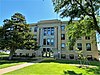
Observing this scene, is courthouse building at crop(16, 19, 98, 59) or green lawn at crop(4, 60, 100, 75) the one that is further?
courthouse building at crop(16, 19, 98, 59)

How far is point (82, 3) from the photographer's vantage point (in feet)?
48.4

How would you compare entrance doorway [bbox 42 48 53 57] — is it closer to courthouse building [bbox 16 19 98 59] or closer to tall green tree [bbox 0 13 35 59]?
courthouse building [bbox 16 19 98 59]

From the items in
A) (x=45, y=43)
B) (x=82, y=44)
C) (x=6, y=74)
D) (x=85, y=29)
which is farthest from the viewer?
(x=45, y=43)

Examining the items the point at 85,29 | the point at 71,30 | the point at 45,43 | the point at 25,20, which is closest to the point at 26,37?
the point at 25,20

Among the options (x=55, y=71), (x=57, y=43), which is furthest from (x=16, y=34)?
(x=55, y=71)

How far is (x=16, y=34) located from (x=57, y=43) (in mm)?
13591

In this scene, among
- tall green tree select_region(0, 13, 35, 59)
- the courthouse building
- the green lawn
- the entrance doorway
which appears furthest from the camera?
the entrance doorway

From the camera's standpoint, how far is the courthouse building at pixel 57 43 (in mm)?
35688

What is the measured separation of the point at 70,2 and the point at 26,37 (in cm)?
1716

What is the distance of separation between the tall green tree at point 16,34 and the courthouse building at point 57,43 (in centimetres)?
858

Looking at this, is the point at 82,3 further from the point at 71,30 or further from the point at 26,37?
the point at 26,37

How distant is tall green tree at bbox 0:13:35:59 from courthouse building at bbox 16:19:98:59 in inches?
338

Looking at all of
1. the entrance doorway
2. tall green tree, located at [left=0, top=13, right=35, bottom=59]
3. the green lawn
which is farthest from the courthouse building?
the green lawn

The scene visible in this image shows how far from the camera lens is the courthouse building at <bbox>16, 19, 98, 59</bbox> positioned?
3569cm
